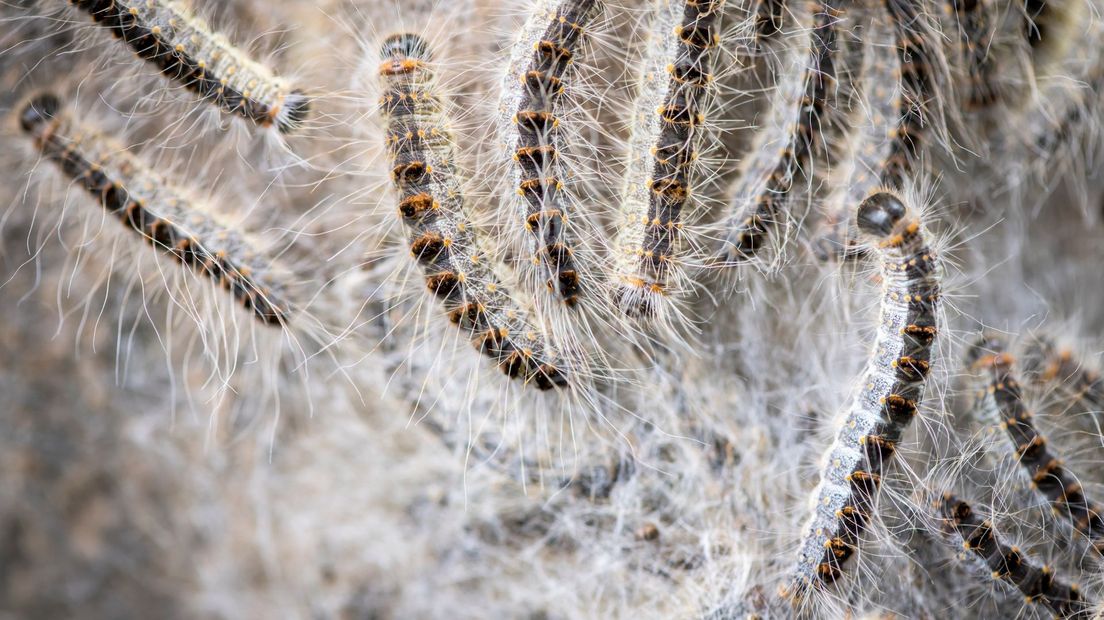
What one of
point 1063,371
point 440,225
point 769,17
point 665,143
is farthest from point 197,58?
point 1063,371

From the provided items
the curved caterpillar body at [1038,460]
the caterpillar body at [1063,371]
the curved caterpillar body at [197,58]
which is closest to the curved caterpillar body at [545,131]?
the curved caterpillar body at [197,58]

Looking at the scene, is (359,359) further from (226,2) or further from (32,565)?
(32,565)

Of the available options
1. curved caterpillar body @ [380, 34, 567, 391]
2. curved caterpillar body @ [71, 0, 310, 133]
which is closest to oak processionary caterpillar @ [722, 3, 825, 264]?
curved caterpillar body @ [380, 34, 567, 391]

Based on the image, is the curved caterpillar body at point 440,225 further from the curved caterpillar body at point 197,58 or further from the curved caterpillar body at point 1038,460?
the curved caterpillar body at point 1038,460

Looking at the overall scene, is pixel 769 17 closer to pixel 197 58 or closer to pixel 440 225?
pixel 440 225

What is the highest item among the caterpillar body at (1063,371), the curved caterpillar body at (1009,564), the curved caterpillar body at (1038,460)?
the caterpillar body at (1063,371)

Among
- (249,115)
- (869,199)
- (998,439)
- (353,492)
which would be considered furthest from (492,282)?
(998,439)

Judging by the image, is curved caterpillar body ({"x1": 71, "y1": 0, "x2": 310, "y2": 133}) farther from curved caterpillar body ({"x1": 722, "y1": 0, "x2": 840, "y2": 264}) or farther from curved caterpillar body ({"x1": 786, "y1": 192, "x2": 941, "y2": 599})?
curved caterpillar body ({"x1": 786, "y1": 192, "x2": 941, "y2": 599})
